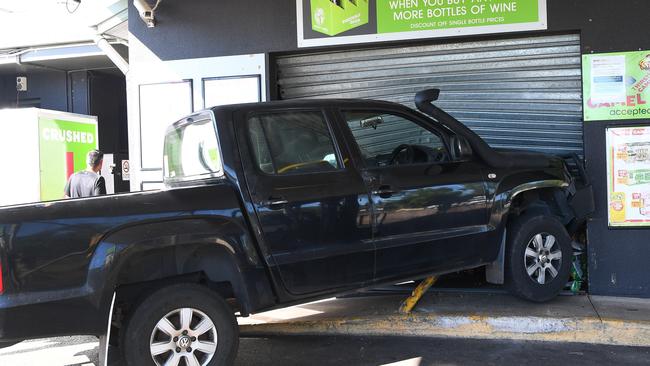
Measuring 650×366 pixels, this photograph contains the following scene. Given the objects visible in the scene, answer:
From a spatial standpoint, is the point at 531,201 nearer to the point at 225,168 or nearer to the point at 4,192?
the point at 225,168

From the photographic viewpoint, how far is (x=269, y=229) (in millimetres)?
4086

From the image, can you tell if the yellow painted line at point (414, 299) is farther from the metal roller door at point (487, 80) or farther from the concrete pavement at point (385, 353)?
the metal roller door at point (487, 80)

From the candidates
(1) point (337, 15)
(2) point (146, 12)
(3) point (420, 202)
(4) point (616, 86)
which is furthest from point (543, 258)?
(2) point (146, 12)

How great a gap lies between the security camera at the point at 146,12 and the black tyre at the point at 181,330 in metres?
4.53

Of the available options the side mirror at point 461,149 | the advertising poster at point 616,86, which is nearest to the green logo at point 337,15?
the side mirror at point 461,149

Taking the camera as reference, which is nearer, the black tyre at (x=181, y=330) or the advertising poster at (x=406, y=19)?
the black tyre at (x=181, y=330)

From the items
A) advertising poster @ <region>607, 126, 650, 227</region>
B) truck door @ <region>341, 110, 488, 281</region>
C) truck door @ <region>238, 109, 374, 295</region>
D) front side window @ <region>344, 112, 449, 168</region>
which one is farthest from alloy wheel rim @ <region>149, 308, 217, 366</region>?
advertising poster @ <region>607, 126, 650, 227</region>

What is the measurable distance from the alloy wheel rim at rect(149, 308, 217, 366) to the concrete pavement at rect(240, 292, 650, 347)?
5.13 ft

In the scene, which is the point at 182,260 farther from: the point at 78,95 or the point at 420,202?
the point at 78,95

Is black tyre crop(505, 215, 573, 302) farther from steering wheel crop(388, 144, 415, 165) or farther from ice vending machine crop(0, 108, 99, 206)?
ice vending machine crop(0, 108, 99, 206)

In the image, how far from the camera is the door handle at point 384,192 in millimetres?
Answer: 4473

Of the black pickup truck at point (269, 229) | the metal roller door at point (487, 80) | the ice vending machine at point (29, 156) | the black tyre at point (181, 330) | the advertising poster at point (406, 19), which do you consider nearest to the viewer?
the black pickup truck at point (269, 229)

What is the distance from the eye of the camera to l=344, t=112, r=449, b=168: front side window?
15.7 feet

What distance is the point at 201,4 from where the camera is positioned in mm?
7211
